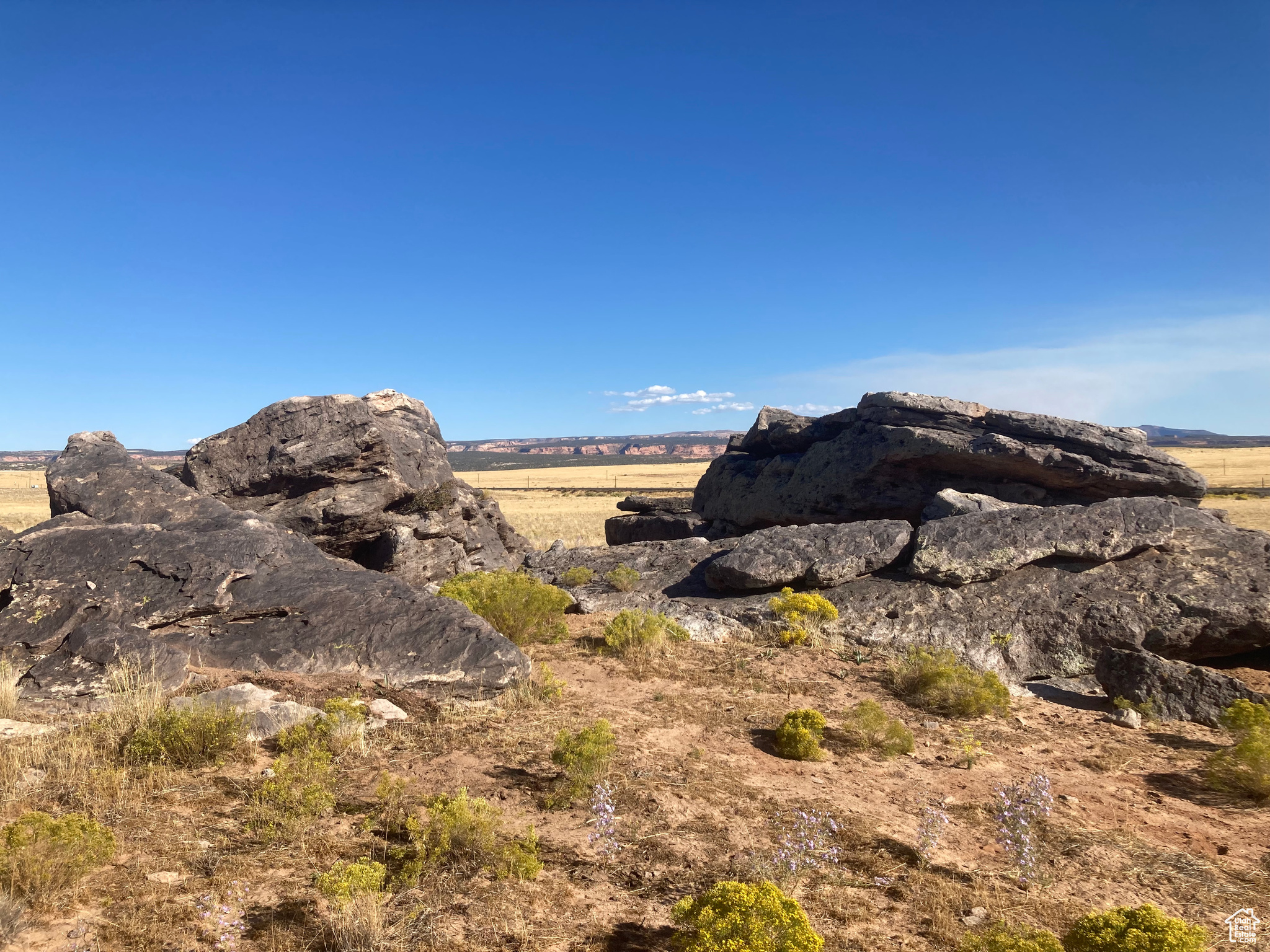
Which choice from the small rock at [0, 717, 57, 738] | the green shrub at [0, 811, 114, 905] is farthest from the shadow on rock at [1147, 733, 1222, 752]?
the small rock at [0, 717, 57, 738]

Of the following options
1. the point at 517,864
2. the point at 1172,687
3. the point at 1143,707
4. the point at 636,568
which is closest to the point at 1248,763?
the point at 1143,707

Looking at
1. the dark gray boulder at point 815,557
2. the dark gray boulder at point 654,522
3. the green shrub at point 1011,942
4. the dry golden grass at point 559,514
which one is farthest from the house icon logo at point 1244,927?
the dry golden grass at point 559,514

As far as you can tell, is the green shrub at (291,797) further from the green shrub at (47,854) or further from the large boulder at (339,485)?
the large boulder at (339,485)

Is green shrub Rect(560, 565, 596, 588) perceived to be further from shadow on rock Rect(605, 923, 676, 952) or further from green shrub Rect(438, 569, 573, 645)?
shadow on rock Rect(605, 923, 676, 952)

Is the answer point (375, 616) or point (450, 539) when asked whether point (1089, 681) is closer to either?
point (375, 616)

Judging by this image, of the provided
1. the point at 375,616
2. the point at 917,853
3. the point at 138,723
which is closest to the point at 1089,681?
the point at 917,853

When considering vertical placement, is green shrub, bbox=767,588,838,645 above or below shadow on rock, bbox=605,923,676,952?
above

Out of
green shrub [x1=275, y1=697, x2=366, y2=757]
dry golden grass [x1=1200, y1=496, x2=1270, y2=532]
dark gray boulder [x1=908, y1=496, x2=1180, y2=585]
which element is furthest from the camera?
dry golden grass [x1=1200, y1=496, x2=1270, y2=532]

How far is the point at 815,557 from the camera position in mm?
12312

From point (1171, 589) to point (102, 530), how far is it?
577 inches

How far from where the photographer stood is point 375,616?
8477 mm

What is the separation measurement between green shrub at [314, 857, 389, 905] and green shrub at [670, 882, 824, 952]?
1.68 m

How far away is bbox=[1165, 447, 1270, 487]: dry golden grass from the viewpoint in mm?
63872

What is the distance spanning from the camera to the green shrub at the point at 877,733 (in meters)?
7.01
